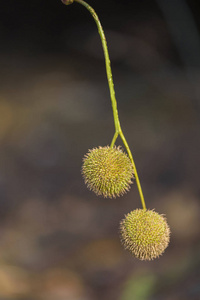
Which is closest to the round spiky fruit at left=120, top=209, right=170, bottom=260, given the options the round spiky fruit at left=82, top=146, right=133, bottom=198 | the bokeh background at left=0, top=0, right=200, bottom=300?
the round spiky fruit at left=82, top=146, right=133, bottom=198

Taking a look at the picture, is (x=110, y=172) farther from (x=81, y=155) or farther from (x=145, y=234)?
(x=81, y=155)

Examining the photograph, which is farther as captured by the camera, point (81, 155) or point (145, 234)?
point (81, 155)

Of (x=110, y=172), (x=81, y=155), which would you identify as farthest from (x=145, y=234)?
(x=81, y=155)

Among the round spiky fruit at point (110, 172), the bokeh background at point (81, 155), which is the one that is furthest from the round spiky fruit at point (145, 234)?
the bokeh background at point (81, 155)

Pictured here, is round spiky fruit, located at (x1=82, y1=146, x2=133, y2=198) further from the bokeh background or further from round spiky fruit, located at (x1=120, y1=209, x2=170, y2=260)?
the bokeh background

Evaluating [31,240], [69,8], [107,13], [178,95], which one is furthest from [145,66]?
[31,240]

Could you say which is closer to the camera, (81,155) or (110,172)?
(110,172)

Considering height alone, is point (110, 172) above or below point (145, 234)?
above
